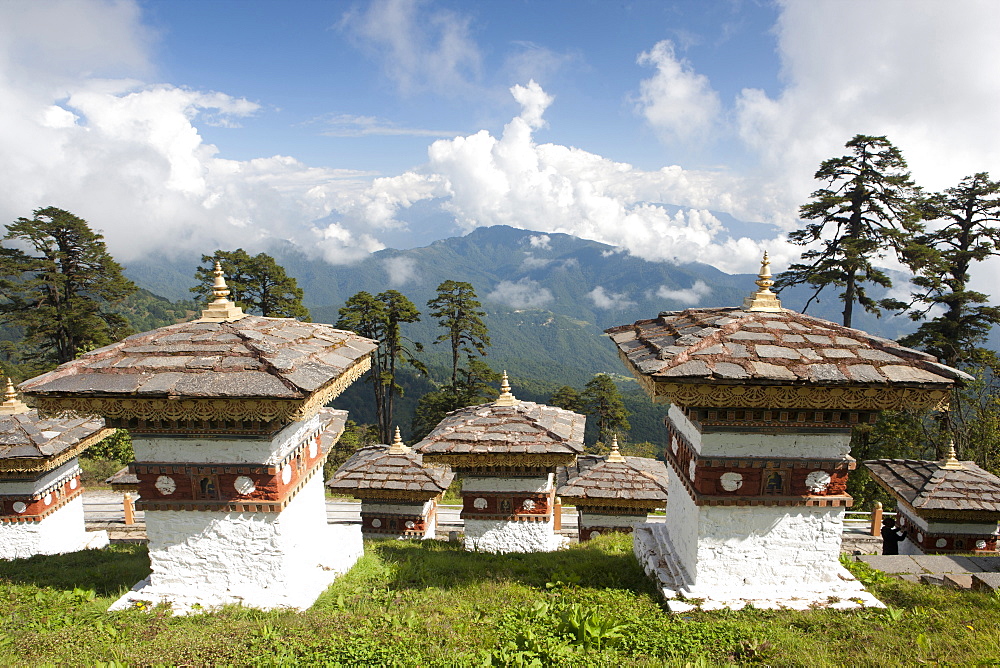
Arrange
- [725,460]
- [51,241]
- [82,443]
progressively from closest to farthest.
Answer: [725,460], [82,443], [51,241]

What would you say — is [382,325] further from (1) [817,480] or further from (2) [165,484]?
(1) [817,480]

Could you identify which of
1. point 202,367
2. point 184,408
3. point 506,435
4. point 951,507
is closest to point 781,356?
point 506,435

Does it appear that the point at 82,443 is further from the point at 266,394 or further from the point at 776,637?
the point at 776,637

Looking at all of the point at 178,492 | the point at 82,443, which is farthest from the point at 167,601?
the point at 82,443

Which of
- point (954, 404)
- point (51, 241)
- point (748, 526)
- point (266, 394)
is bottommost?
point (954, 404)

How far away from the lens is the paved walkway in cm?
728

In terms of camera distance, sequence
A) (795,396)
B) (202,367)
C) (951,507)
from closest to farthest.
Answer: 1. (795,396)
2. (202,367)
3. (951,507)

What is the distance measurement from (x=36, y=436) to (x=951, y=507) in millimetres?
16781

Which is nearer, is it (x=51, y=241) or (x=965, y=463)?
(x=965, y=463)

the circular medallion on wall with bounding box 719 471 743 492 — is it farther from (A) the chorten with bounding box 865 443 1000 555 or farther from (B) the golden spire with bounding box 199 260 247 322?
(A) the chorten with bounding box 865 443 1000 555

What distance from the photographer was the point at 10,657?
17.7 ft

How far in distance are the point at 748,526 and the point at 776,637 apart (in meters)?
1.21

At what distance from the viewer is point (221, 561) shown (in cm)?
661

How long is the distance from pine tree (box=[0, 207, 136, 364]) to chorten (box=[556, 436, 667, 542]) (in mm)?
25622
